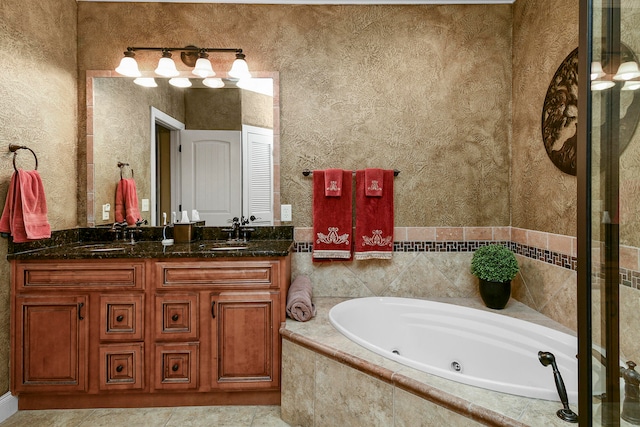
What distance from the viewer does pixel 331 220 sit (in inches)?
98.3

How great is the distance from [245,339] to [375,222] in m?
1.16

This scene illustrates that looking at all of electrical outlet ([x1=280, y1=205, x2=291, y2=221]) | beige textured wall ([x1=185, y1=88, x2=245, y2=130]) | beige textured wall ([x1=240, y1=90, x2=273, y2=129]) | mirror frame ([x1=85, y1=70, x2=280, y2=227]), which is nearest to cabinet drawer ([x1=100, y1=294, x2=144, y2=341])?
mirror frame ([x1=85, y1=70, x2=280, y2=227])

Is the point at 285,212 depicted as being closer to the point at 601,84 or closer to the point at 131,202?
the point at 131,202

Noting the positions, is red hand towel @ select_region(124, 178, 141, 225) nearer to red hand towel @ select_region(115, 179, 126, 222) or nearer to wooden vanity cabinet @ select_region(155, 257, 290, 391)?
red hand towel @ select_region(115, 179, 126, 222)

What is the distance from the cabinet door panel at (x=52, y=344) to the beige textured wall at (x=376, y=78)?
1.45 m

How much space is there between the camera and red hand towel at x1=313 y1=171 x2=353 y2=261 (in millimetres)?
2492

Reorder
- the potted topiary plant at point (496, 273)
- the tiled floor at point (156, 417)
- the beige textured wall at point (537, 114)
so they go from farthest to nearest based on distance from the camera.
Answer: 1. the potted topiary plant at point (496, 273)
2. the beige textured wall at point (537, 114)
3. the tiled floor at point (156, 417)

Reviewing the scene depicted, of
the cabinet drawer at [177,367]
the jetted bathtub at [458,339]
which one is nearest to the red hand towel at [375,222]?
the jetted bathtub at [458,339]

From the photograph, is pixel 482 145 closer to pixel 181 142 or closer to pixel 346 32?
pixel 346 32

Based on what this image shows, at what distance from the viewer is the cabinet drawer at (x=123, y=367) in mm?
1995

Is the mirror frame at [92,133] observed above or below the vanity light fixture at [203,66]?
below

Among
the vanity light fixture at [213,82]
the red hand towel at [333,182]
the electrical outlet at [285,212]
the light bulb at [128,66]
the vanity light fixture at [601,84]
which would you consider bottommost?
the electrical outlet at [285,212]

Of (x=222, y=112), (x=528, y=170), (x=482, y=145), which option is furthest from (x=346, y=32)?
(x=528, y=170)

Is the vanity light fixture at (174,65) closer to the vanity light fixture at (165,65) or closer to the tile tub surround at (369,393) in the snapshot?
the vanity light fixture at (165,65)
